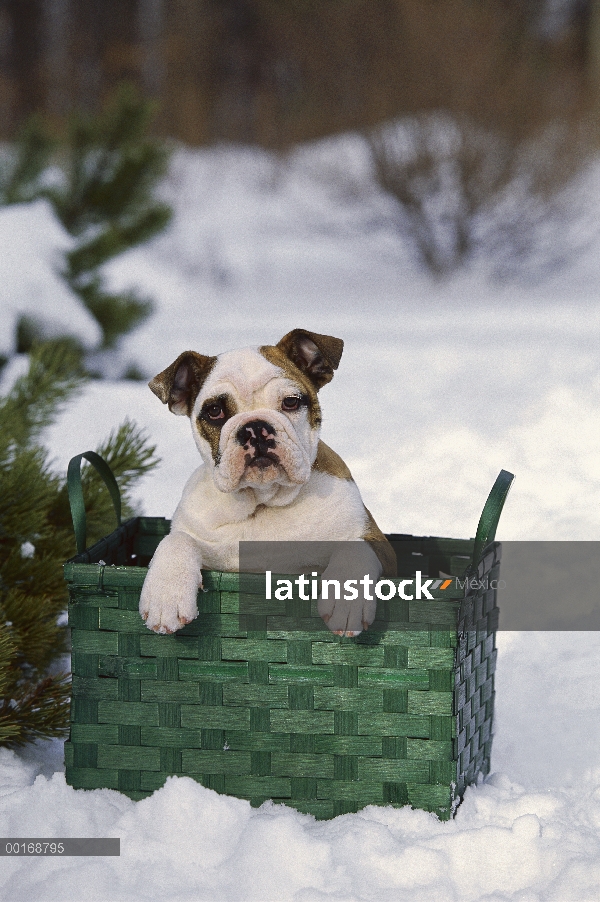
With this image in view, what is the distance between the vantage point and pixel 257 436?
4.70 ft

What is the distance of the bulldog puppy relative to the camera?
1.40 meters

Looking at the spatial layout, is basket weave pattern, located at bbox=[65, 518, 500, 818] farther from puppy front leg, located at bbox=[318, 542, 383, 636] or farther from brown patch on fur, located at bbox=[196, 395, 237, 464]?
brown patch on fur, located at bbox=[196, 395, 237, 464]

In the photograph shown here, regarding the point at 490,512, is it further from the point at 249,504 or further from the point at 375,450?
the point at 375,450

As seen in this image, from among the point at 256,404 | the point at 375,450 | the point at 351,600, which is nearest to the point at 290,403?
the point at 256,404

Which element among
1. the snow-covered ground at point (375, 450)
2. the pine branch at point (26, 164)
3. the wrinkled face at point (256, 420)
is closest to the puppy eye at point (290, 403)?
the wrinkled face at point (256, 420)

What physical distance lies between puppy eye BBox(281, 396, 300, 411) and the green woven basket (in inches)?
10.3

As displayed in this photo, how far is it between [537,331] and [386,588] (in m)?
3.81

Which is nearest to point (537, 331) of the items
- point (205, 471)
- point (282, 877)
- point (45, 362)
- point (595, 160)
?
point (595, 160)

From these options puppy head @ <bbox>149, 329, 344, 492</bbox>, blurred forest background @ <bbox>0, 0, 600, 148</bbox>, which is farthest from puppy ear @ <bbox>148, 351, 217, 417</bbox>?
blurred forest background @ <bbox>0, 0, 600, 148</bbox>

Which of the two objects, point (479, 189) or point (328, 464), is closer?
point (328, 464)

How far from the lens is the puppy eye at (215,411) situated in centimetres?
151

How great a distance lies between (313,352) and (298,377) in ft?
0.23

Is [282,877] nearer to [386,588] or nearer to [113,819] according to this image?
[113,819]

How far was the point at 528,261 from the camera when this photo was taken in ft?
21.2
